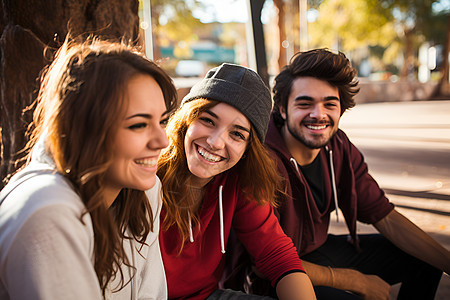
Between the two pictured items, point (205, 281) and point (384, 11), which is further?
point (384, 11)

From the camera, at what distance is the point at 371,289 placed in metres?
2.45

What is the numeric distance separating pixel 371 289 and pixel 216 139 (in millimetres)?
1325

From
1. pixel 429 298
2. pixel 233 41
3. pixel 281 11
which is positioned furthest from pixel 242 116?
pixel 233 41

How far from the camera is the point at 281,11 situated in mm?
11695

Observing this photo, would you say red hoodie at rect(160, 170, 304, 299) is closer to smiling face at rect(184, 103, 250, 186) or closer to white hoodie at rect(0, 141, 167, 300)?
smiling face at rect(184, 103, 250, 186)

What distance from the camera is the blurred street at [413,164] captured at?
14.3ft

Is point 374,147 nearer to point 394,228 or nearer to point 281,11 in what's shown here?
point 281,11

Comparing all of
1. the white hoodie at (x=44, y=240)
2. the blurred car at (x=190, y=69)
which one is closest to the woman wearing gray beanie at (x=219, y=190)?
the white hoodie at (x=44, y=240)

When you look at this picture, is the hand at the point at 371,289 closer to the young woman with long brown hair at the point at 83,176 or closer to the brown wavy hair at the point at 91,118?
the young woman with long brown hair at the point at 83,176

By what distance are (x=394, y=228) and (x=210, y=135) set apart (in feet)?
4.92

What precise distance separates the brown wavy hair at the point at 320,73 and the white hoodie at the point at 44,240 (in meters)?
1.87

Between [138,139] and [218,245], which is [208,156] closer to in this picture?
[218,245]

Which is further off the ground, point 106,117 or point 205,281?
point 106,117

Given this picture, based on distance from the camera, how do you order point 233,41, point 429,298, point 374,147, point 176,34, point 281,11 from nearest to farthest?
point 429,298 < point 374,147 < point 281,11 < point 176,34 < point 233,41
